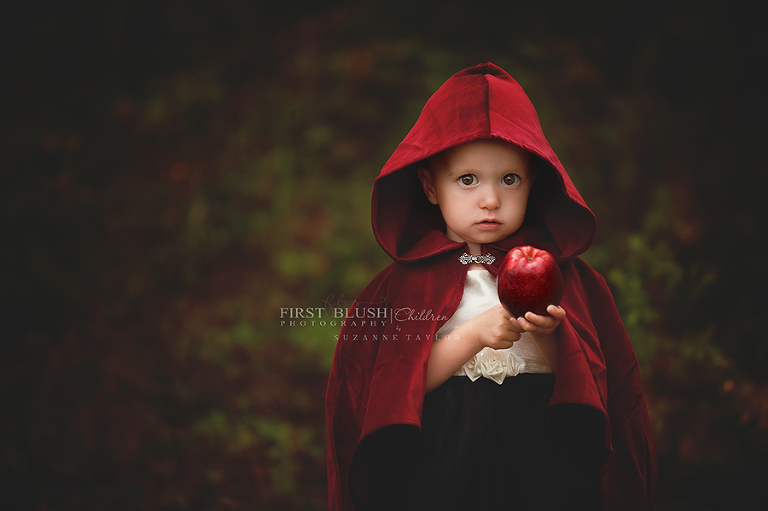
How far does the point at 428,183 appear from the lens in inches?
46.5

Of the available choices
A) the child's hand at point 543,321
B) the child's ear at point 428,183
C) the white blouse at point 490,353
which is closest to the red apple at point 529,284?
the child's hand at point 543,321

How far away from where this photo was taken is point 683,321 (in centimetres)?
226

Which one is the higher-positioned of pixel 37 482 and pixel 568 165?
pixel 568 165

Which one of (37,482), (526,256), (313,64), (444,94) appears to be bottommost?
(37,482)

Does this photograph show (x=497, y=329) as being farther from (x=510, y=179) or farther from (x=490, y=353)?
(x=510, y=179)

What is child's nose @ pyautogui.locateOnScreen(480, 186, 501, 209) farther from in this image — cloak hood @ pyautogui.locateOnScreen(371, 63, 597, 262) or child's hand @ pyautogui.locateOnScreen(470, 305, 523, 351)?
child's hand @ pyautogui.locateOnScreen(470, 305, 523, 351)

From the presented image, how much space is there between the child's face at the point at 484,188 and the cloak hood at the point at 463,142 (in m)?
0.03

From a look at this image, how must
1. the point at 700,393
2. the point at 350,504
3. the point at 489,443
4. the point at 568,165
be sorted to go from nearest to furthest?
the point at 489,443, the point at 350,504, the point at 700,393, the point at 568,165

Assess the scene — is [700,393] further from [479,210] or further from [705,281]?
[479,210]

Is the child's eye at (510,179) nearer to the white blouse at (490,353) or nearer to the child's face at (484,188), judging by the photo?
the child's face at (484,188)

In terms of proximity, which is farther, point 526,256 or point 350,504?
point 350,504

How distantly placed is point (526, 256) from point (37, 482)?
2157mm

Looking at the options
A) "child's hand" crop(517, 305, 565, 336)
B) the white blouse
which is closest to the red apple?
"child's hand" crop(517, 305, 565, 336)

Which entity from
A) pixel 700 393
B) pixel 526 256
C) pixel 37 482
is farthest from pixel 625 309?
pixel 37 482
